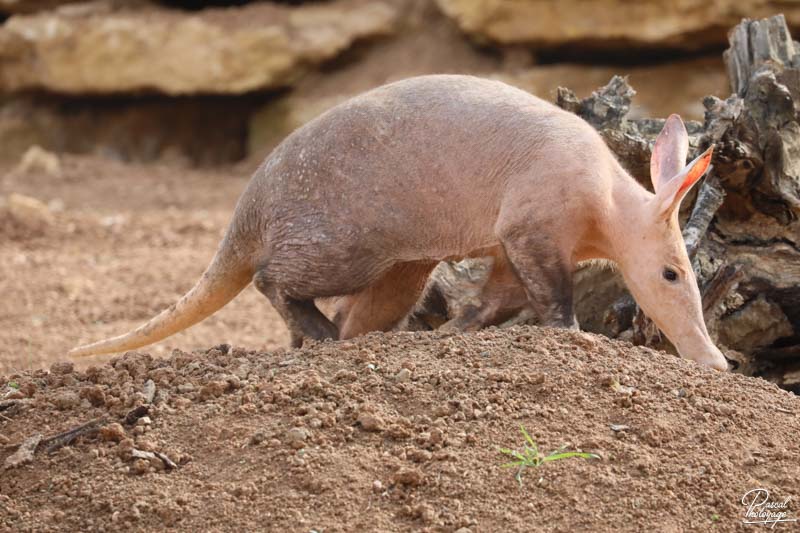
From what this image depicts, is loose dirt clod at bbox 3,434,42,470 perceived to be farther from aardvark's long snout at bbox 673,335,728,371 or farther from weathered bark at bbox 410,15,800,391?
weathered bark at bbox 410,15,800,391

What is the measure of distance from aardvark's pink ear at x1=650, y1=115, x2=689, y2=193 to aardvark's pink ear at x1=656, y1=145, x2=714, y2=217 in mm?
141

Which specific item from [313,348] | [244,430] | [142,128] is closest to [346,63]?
[142,128]

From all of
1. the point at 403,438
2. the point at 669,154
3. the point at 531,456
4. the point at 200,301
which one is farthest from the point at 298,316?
Answer: the point at 531,456

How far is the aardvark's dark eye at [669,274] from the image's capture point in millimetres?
4512

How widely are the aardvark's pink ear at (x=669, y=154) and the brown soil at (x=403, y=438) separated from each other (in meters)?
0.97

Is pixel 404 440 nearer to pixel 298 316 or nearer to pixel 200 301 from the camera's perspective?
pixel 298 316

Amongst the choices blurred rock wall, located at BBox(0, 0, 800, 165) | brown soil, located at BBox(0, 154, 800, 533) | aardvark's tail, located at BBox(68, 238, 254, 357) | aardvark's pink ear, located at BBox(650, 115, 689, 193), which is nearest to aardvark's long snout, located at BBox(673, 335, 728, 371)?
brown soil, located at BBox(0, 154, 800, 533)

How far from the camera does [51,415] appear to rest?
353 cm

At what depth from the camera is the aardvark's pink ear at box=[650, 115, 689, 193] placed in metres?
4.61

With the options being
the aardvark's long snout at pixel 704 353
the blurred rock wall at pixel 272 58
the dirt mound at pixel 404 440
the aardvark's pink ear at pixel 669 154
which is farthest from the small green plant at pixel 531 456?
the blurred rock wall at pixel 272 58

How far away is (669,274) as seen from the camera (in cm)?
452

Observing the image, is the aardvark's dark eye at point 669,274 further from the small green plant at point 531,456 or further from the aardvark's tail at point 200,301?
the aardvark's tail at point 200,301

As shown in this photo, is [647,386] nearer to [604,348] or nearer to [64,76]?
[604,348]

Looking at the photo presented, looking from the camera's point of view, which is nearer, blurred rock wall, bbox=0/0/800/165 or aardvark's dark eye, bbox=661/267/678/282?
aardvark's dark eye, bbox=661/267/678/282
